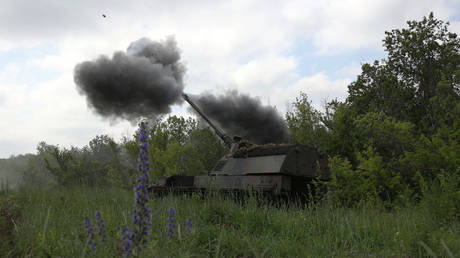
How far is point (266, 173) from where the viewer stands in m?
10.7

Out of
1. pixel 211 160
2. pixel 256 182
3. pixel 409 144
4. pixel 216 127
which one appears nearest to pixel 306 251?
pixel 256 182

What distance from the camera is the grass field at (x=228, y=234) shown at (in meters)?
3.75

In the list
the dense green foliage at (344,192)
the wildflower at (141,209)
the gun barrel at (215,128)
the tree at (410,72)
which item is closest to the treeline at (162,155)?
the dense green foliage at (344,192)

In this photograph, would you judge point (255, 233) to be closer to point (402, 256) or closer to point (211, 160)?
point (402, 256)

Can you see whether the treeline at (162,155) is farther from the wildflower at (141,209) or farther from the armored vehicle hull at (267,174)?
the wildflower at (141,209)

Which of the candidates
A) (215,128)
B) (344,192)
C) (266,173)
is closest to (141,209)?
(266,173)

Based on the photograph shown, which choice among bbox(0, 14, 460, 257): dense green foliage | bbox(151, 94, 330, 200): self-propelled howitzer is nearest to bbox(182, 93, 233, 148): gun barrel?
bbox(151, 94, 330, 200): self-propelled howitzer

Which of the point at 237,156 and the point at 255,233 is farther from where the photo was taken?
the point at 237,156

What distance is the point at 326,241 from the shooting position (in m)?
4.67

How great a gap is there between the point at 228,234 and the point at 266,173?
250 inches

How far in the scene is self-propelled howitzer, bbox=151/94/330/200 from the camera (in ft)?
32.6

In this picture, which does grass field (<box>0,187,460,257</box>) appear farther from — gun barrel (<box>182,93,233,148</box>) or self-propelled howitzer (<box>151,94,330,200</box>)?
gun barrel (<box>182,93,233,148</box>)

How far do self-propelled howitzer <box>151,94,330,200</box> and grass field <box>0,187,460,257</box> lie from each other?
346 cm

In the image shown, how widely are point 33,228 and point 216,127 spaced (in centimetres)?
1043
